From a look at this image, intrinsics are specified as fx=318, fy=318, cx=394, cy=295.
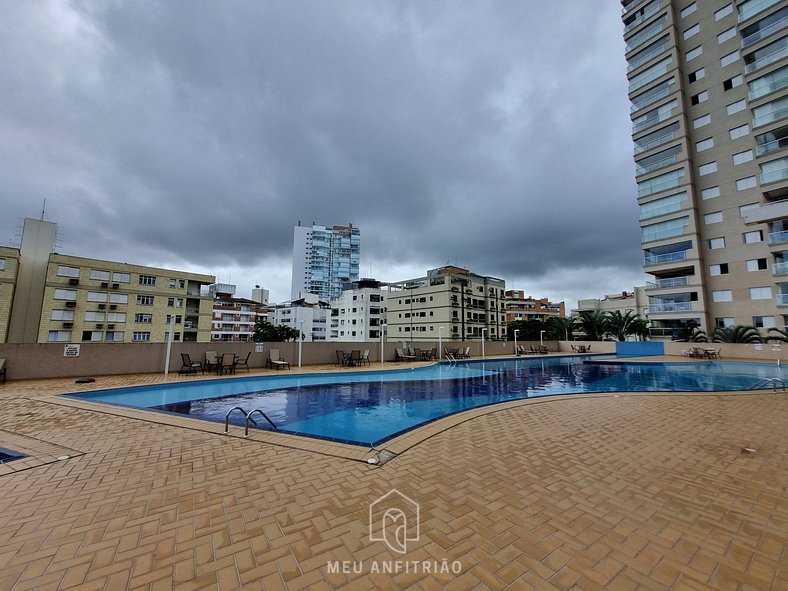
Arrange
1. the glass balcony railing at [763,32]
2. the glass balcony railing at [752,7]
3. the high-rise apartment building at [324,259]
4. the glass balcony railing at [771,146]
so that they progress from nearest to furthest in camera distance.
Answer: the glass balcony railing at [771,146]
the glass balcony railing at [763,32]
the glass balcony railing at [752,7]
the high-rise apartment building at [324,259]

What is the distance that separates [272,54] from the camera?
12.9m

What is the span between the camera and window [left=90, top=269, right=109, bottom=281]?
37.2m

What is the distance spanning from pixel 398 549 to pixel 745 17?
149 feet

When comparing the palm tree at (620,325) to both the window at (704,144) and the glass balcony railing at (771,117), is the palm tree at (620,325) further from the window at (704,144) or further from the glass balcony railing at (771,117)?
the glass balcony railing at (771,117)

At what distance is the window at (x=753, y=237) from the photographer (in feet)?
83.9

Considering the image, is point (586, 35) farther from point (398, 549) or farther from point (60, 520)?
point (60, 520)

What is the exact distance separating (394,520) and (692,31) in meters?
47.5

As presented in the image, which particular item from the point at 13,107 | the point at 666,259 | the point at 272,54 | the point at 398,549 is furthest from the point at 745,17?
the point at 13,107

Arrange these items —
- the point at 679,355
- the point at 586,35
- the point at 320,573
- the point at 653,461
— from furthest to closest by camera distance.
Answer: the point at 679,355 → the point at 586,35 → the point at 653,461 → the point at 320,573

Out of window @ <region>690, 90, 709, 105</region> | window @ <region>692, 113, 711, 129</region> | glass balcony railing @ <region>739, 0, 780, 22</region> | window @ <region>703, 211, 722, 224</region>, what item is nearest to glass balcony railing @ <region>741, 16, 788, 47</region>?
glass balcony railing @ <region>739, 0, 780, 22</region>

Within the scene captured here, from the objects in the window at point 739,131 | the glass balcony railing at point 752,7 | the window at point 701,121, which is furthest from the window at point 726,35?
the window at point 739,131

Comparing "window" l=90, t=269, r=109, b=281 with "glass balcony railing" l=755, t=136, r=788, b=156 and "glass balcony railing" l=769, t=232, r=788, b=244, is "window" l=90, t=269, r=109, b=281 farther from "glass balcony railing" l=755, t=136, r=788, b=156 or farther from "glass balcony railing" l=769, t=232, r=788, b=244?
"glass balcony railing" l=755, t=136, r=788, b=156

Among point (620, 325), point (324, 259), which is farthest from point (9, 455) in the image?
point (324, 259)

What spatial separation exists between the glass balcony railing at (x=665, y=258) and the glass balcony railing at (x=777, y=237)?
5147mm
